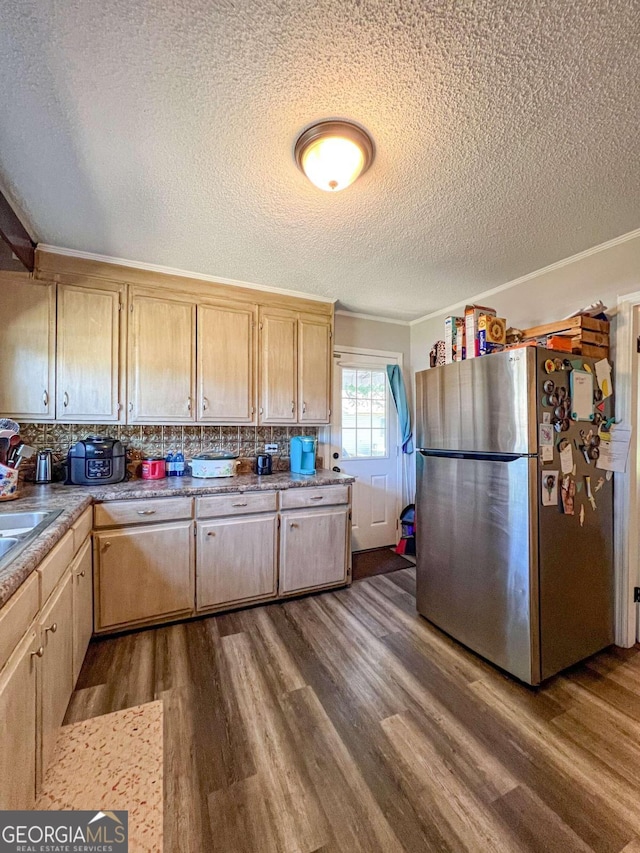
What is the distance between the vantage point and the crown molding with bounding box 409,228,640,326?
6.81 ft

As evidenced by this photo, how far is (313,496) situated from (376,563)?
1181 mm

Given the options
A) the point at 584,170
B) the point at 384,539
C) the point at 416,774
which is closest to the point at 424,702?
the point at 416,774

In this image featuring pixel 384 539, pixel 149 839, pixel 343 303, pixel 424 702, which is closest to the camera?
pixel 149 839

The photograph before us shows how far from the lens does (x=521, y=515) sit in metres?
1.74

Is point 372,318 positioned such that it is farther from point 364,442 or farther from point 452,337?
point 452,337

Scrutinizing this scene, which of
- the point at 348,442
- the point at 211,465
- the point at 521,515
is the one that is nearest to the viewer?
the point at 521,515

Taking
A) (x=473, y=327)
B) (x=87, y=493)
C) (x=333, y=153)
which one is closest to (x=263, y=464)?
(x=87, y=493)

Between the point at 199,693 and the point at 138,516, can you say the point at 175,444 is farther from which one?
the point at 199,693

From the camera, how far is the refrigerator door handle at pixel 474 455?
176 cm

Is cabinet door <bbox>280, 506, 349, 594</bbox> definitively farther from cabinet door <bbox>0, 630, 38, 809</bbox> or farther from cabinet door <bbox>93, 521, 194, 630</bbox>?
cabinet door <bbox>0, 630, 38, 809</bbox>

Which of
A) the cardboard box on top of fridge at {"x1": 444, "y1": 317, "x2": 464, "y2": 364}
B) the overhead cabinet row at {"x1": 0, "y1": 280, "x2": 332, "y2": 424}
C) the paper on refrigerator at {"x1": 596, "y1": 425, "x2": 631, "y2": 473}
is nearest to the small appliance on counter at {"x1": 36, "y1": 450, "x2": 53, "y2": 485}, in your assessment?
the overhead cabinet row at {"x1": 0, "y1": 280, "x2": 332, "y2": 424}

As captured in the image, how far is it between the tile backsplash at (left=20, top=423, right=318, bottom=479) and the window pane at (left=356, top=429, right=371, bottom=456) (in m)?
0.52

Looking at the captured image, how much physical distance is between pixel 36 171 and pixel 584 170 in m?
2.46

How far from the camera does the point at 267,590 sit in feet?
8.31
